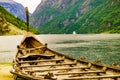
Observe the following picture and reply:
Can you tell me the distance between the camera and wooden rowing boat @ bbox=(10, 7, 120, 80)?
19.8 meters

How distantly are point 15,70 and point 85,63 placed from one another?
694 centimetres

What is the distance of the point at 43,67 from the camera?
27.4m

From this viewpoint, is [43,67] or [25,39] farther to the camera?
[25,39]

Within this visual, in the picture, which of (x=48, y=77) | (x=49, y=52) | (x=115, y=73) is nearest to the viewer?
(x=48, y=77)

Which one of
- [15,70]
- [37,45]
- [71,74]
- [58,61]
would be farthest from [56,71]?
[37,45]

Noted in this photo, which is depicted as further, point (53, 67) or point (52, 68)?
point (53, 67)

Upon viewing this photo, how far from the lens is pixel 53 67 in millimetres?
26500

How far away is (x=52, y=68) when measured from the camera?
83.2 feet

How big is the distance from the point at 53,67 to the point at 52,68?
3.75 feet

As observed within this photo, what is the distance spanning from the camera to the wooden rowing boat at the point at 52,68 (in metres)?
19.8

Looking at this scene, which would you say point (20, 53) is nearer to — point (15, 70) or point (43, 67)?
point (43, 67)

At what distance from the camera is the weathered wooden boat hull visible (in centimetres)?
1980

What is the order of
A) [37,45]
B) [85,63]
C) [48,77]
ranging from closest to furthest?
[48,77]
[85,63]
[37,45]

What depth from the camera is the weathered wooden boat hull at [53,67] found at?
65.0ft
